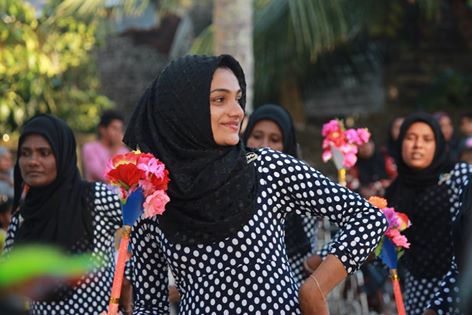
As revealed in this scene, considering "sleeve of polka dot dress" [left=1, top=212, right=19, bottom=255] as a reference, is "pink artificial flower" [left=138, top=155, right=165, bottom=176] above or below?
above

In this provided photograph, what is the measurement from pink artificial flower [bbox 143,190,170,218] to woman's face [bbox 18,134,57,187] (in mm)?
2149

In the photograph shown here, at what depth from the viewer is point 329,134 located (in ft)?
17.8

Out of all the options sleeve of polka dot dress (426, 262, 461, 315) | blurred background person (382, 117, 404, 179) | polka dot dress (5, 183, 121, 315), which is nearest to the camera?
sleeve of polka dot dress (426, 262, 461, 315)

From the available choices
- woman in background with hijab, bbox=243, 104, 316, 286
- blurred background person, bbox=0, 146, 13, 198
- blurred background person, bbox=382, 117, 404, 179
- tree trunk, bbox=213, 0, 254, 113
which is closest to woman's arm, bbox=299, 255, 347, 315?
woman in background with hijab, bbox=243, 104, 316, 286

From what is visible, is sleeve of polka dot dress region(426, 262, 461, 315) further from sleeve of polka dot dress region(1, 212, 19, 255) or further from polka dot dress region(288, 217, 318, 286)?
sleeve of polka dot dress region(1, 212, 19, 255)

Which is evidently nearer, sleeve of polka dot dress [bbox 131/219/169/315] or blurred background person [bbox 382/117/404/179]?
sleeve of polka dot dress [bbox 131/219/169/315]

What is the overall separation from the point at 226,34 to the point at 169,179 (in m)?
5.66

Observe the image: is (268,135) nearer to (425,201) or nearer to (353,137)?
(353,137)

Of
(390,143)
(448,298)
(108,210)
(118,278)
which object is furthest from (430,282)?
(390,143)

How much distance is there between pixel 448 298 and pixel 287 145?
204 centimetres

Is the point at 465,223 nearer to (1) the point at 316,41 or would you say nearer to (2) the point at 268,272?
(2) the point at 268,272

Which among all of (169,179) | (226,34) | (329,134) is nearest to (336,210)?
(169,179)

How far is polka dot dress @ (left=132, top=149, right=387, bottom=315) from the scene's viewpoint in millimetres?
2779

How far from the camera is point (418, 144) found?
5898 mm
